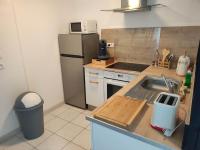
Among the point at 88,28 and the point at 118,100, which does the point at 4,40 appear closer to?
the point at 88,28

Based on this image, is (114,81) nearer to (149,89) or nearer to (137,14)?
(149,89)

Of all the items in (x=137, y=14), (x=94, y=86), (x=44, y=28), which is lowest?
(x=94, y=86)

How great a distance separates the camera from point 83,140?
2.26 m

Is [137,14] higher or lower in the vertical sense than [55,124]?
higher

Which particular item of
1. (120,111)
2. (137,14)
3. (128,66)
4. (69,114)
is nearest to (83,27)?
(137,14)

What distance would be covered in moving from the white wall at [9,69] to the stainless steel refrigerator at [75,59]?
82 centimetres

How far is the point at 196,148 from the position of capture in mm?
743

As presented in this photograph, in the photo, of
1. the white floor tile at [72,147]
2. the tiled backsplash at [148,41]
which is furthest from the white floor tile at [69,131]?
the tiled backsplash at [148,41]

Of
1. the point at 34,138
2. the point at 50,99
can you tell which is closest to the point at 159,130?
the point at 34,138

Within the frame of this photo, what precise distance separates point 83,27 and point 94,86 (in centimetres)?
108

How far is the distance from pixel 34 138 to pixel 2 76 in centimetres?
100

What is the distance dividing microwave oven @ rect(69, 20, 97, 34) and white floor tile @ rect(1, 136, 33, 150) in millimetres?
2011

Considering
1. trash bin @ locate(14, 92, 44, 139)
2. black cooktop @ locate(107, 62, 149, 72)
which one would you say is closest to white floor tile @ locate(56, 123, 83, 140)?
trash bin @ locate(14, 92, 44, 139)

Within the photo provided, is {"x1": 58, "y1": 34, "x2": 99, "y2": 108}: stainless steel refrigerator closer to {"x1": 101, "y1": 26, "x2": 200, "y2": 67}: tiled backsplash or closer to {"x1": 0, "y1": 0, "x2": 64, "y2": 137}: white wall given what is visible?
{"x1": 0, "y1": 0, "x2": 64, "y2": 137}: white wall
